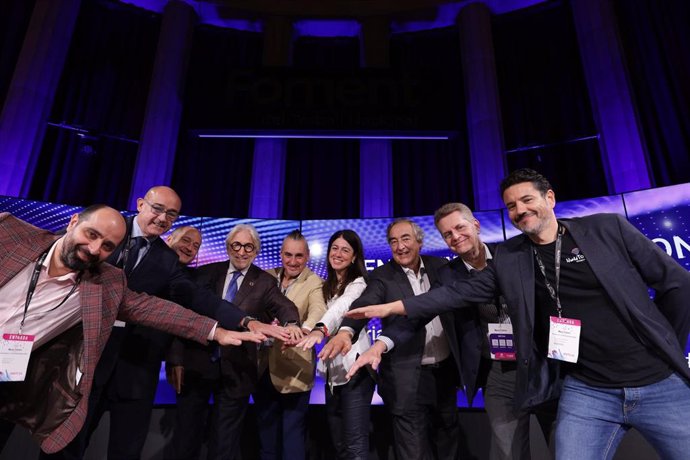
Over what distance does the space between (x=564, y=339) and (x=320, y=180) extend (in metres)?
5.88

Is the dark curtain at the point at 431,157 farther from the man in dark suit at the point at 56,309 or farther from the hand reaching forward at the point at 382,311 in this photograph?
the man in dark suit at the point at 56,309

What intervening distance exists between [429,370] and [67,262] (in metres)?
2.16

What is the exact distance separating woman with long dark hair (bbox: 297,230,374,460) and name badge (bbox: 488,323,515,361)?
790mm

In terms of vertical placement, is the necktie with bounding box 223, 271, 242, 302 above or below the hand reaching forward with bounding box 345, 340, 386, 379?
above

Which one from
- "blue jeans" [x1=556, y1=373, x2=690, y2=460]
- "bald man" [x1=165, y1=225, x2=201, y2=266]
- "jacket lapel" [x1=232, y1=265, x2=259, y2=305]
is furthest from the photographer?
"bald man" [x1=165, y1=225, x2=201, y2=266]

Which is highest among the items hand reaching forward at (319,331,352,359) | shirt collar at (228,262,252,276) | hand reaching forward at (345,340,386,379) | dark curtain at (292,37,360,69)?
dark curtain at (292,37,360,69)

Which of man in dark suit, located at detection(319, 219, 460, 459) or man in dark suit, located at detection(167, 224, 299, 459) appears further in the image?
man in dark suit, located at detection(167, 224, 299, 459)

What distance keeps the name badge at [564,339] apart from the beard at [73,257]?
2.20 m

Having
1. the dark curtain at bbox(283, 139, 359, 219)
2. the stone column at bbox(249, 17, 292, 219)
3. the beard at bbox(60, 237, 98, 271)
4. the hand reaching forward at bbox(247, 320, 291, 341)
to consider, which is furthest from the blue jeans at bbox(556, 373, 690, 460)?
the dark curtain at bbox(283, 139, 359, 219)

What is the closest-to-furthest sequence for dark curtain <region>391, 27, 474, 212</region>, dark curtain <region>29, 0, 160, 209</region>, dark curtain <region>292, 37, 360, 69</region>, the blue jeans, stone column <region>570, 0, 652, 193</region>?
1. the blue jeans
2. stone column <region>570, 0, 652, 193</region>
3. dark curtain <region>29, 0, 160, 209</region>
4. dark curtain <region>391, 27, 474, 212</region>
5. dark curtain <region>292, 37, 360, 69</region>

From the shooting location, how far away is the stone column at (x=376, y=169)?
629 centimetres

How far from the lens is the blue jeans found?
4.78 feet

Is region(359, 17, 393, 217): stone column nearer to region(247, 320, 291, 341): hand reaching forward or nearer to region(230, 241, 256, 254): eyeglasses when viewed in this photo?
region(230, 241, 256, 254): eyeglasses

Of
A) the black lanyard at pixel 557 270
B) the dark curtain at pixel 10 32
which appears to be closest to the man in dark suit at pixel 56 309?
the black lanyard at pixel 557 270
